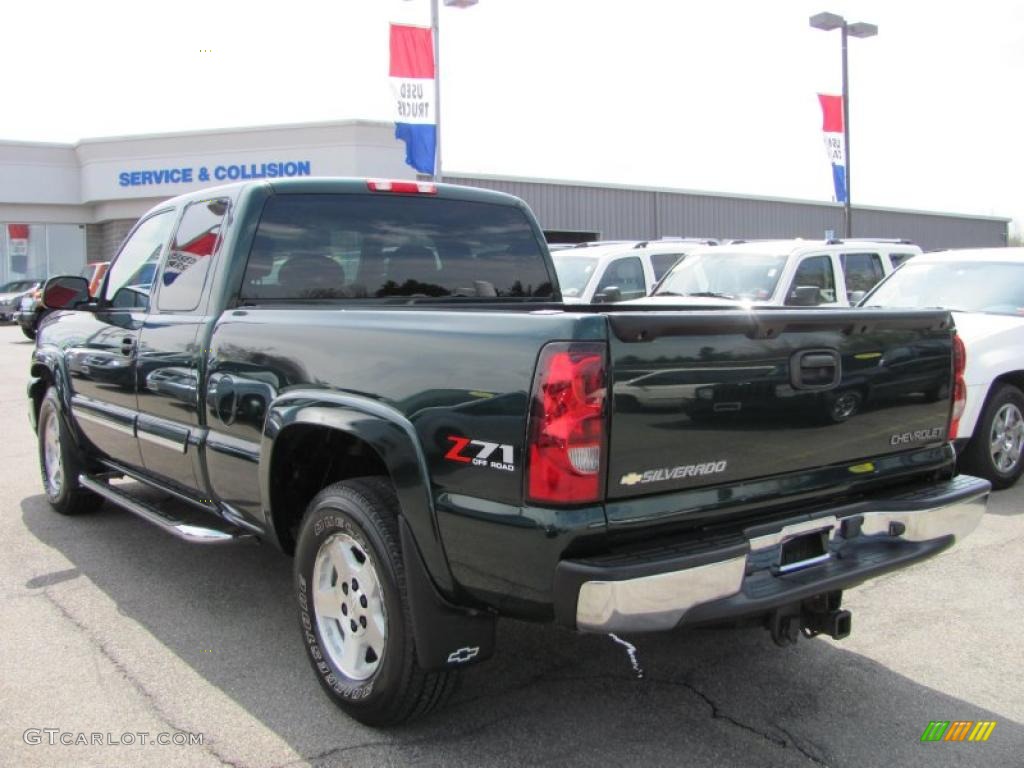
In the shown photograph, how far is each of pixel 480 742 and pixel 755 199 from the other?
33969mm

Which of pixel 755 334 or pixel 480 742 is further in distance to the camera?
pixel 480 742

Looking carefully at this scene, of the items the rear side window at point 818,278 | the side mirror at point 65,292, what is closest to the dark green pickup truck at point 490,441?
the side mirror at point 65,292

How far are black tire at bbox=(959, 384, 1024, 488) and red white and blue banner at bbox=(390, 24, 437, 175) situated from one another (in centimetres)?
1049

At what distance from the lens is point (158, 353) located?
15.1 feet

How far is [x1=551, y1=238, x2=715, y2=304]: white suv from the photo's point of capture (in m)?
11.7

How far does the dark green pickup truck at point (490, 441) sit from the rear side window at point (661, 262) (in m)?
8.04

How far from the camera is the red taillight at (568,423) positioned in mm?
2619

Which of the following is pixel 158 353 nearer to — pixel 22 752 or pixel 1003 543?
pixel 22 752

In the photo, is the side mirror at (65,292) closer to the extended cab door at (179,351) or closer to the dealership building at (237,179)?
the extended cab door at (179,351)

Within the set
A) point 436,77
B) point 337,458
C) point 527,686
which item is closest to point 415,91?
point 436,77

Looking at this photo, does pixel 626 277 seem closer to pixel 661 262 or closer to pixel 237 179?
pixel 661 262

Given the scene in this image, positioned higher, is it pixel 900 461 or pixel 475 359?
pixel 475 359

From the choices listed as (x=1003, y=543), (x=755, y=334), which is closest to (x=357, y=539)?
(x=755, y=334)

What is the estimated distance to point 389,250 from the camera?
456cm
